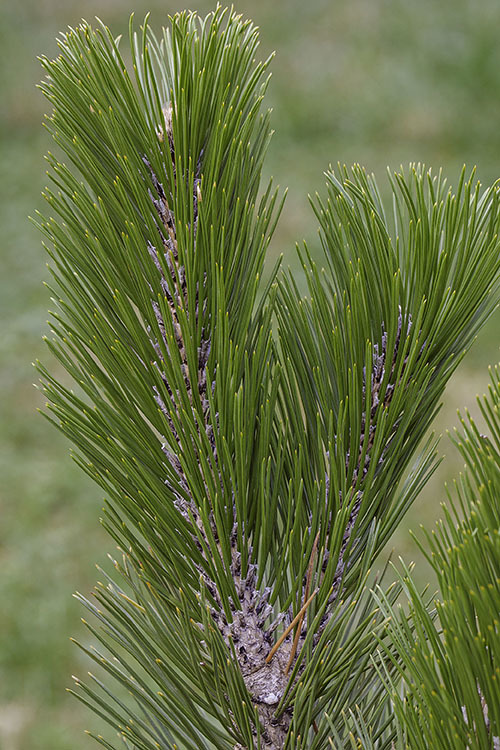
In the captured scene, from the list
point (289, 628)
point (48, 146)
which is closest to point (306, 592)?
point (289, 628)

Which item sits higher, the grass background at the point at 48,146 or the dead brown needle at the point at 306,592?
the grass background at the point at 48,146

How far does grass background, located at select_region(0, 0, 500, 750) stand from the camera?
245 cm

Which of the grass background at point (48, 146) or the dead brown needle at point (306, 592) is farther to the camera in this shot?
the grass background at point (48, 146)

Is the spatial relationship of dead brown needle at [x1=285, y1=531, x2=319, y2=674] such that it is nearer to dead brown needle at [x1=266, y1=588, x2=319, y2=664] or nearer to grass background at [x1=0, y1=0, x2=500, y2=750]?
dead brown needle at [x1=266, y1=588, x2=319, y2=664]

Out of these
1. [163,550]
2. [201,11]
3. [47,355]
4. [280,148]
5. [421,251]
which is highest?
[201,11]

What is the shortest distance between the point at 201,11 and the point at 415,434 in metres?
6.01

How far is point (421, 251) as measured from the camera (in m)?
0.54

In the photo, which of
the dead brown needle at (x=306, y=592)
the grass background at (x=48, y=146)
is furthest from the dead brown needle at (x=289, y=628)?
the grass background at (x=48, y=146)

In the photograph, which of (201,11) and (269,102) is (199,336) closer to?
(269,102)

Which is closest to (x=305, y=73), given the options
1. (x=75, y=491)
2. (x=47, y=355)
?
(x=47, y=355)

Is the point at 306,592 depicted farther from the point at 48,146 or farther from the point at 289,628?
the point at 48,146

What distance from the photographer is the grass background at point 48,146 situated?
2.45 m

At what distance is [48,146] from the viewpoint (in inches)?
189

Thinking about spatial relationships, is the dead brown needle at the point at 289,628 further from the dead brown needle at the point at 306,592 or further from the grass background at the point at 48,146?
the grass background at the point at 48,146
